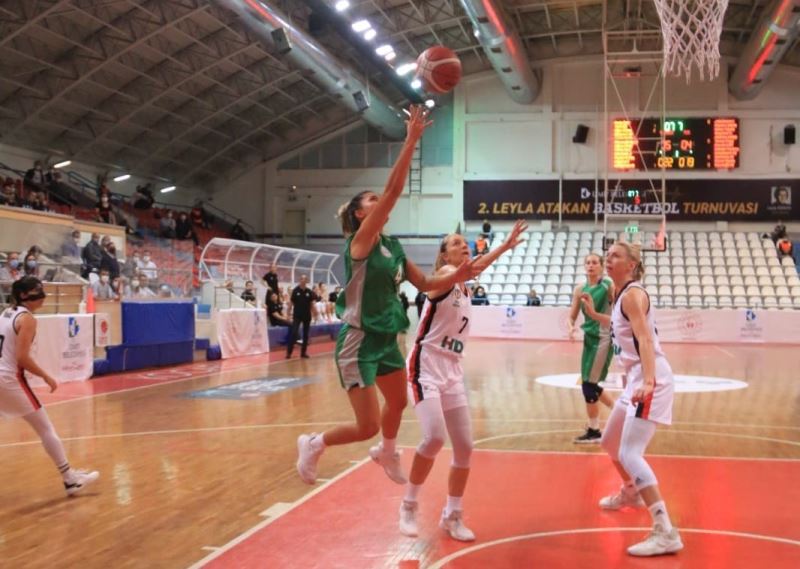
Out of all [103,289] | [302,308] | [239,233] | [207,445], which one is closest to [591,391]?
[207,445]

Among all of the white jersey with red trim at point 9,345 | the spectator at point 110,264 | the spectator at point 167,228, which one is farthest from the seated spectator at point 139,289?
the white jersey with red trim at point 9,345

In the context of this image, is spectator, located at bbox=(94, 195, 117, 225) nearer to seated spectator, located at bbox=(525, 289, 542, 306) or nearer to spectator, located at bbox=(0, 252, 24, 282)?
spectator, located at bbox=(0, 252, 24, 282)

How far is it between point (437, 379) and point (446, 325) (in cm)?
34

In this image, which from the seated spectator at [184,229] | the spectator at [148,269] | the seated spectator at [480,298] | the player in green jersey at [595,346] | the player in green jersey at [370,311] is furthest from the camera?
the seated spectator at [184,229]

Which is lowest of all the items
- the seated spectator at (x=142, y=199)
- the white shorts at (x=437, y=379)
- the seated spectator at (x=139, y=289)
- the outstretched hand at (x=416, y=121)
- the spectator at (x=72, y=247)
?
the white shorts at (x=437, y=379)

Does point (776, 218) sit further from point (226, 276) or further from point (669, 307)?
point (226, 276)

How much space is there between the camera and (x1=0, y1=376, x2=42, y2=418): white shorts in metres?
5.56

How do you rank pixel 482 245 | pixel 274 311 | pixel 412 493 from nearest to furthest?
pixel 412 493
pixel 274 311
pixel 482 245

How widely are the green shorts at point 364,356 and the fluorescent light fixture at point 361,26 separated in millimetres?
20079

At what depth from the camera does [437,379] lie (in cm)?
462

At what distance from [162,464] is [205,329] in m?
11.6

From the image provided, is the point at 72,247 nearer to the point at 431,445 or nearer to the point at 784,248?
the point at 431,445

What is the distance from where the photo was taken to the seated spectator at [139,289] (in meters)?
18.6

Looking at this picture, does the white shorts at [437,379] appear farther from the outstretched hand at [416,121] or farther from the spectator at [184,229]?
the spectator at [184,229]
